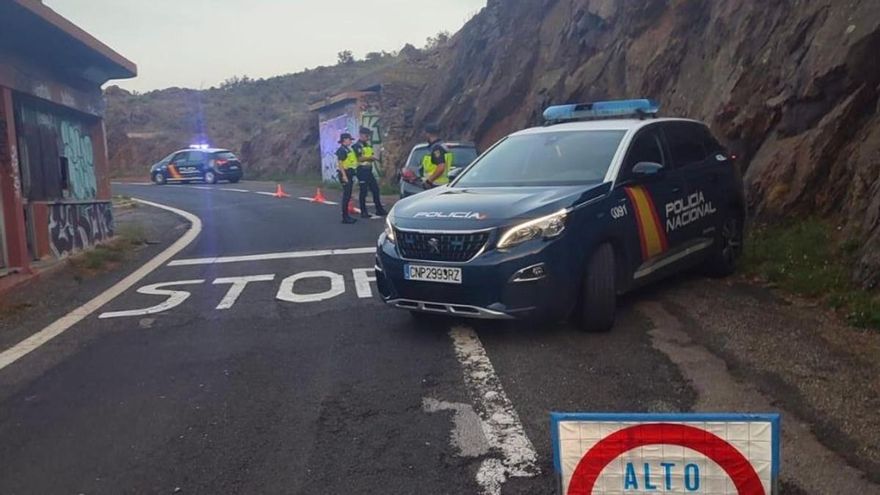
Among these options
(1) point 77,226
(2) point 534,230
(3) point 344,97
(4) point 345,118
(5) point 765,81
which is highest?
(3) point 344,97

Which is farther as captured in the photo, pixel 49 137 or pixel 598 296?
pixel 49 137

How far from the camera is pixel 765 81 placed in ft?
38.6

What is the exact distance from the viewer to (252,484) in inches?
165

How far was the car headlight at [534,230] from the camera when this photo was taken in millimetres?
6398

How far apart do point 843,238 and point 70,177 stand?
11.3 m

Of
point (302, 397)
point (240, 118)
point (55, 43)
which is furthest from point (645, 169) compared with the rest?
point (240, 118)

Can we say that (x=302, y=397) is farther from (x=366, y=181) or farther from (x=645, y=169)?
(x=366, y=181)

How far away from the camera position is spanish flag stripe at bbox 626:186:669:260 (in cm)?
730

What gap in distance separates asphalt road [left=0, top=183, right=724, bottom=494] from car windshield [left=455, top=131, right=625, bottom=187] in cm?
127

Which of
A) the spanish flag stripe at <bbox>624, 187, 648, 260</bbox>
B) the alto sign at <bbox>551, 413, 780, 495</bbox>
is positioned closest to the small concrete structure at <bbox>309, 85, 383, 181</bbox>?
the spanish flag stripe at <bbox>624, 187, 648, 260</bbox>

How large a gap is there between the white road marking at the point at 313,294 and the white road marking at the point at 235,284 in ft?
1.13

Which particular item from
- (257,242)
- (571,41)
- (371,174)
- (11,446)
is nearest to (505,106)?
(571,41)

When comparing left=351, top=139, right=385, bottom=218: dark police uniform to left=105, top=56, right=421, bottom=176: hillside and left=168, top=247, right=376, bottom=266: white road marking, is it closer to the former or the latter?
left=168, top=247, right=376, bottom=266: white road marking

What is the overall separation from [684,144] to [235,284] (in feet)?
16.9
